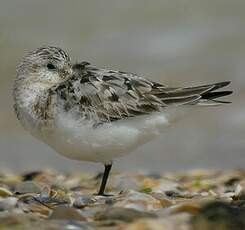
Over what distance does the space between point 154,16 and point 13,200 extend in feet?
38.6

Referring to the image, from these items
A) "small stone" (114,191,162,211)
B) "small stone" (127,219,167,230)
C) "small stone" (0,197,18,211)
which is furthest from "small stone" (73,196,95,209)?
"small stone" (127,219,167,230)

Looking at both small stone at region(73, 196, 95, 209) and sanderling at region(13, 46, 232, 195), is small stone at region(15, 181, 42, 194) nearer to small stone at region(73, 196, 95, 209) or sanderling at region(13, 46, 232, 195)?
sanderling at region(13, 46, 232, 195)

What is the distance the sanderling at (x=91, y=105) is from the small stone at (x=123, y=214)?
4.16 ft

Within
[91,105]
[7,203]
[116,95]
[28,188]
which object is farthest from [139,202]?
[28,188]

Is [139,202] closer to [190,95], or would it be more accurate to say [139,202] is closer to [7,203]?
[7,203]

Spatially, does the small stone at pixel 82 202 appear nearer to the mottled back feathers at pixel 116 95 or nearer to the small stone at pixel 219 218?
the mottled back feathers at pixel 116 95

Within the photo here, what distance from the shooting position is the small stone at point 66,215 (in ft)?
16.1

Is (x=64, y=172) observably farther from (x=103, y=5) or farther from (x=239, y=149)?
(x=103, y=5)

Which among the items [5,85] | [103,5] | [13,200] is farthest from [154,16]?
[13,200]

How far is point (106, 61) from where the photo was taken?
1457 centimetres

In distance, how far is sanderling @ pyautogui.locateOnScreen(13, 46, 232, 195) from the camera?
20.3 feet

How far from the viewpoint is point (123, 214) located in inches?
191

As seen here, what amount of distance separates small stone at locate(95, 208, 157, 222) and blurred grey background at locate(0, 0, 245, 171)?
15.8ft

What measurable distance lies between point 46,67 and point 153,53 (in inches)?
337
